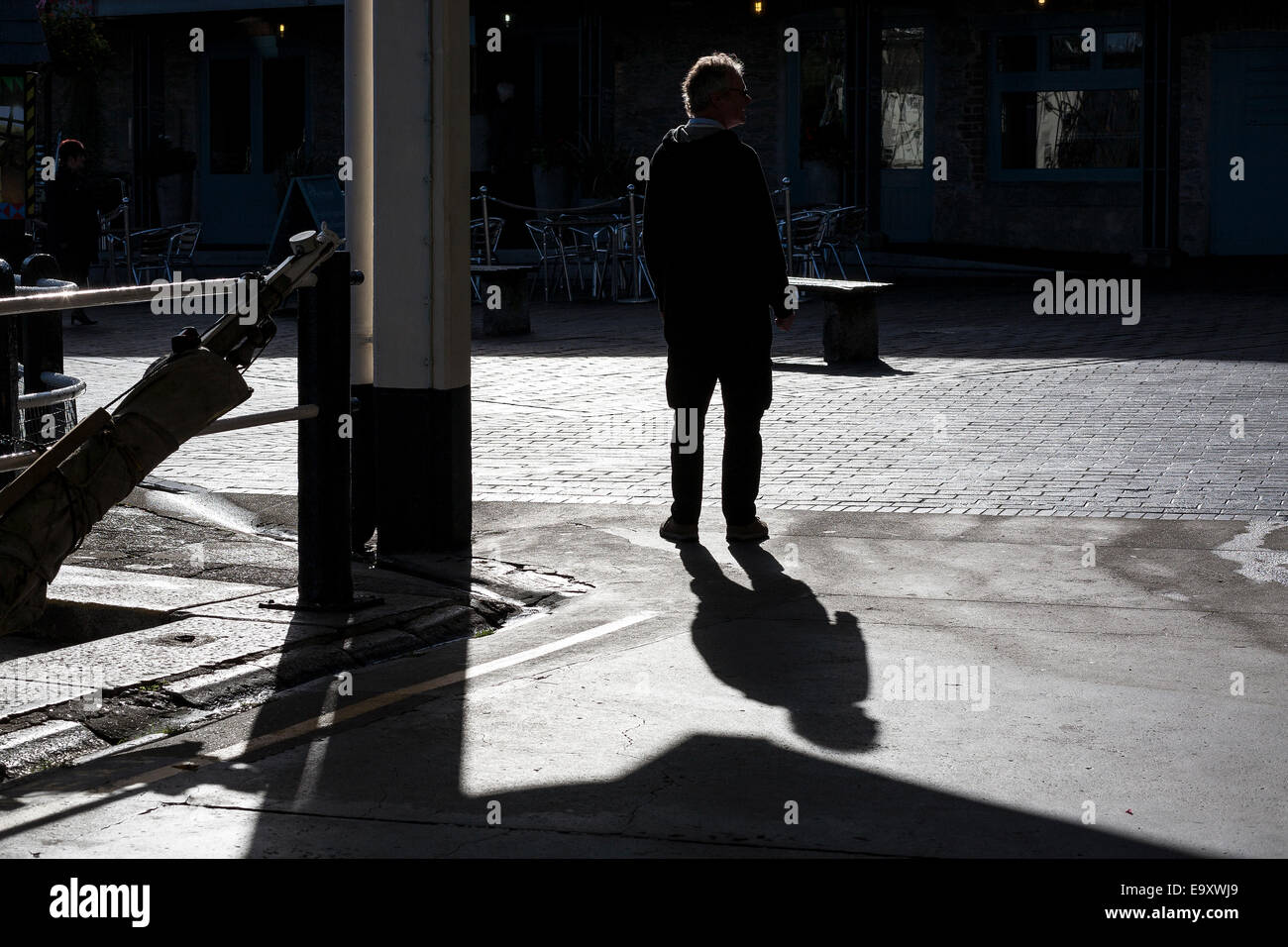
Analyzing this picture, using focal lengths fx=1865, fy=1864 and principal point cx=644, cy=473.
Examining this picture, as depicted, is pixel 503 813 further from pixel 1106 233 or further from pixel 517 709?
pixel 1106 233

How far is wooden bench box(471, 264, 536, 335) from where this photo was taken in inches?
664

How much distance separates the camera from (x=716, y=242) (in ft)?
26.0

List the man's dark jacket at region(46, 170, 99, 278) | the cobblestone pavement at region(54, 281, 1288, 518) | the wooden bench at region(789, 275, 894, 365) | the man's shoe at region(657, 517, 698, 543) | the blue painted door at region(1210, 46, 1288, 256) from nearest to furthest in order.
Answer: the man's shoe at region(657, 517, 698, 543) → the cobblestone pavement at region(54, 281, 1288, 518) → the wooden bench at region(789, 275, 894, 365) → the man's dark jacket at region(46, 170, 99, 278) → the blue painted door at region(1210, 46, 1288, 256)

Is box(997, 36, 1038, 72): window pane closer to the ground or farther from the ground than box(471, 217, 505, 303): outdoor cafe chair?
farther from the ground

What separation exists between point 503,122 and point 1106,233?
879cm

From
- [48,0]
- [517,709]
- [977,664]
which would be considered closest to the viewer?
[517,709]

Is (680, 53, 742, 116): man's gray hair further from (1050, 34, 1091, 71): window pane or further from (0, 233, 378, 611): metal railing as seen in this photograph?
(1050, 34, 1091, 71): window pane

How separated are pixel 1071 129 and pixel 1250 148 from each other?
242cm

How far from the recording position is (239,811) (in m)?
4.57

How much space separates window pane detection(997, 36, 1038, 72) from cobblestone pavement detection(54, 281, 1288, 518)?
8.55m
